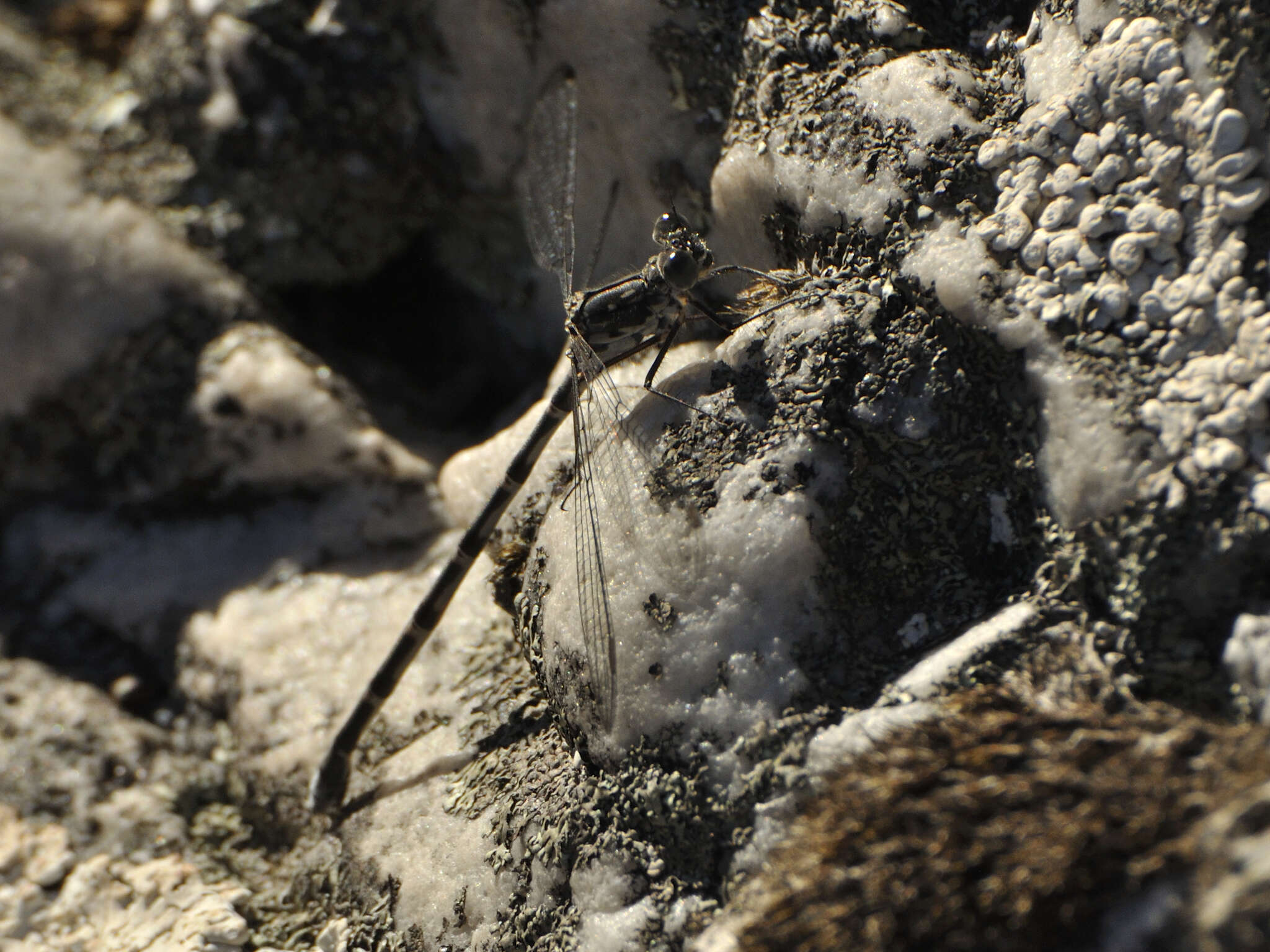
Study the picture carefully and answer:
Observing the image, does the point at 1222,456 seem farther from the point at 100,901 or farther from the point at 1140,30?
the point at 100,901

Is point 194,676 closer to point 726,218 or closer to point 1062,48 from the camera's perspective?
point 726,218

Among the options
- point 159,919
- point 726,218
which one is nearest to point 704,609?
point 726,218

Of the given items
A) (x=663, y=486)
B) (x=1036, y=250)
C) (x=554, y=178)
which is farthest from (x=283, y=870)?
(x=1036, y=250)

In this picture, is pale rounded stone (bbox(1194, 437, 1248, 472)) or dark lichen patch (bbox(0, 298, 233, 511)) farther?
dark lichen patch (bbox(0, 298, 233, 511))

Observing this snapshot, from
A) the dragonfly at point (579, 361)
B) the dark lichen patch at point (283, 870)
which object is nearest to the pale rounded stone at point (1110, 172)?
the dragonfly at point (579, 361)

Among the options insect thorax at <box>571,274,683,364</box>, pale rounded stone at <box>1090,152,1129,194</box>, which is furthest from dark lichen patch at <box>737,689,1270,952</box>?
insect thorax at <box>571,274,683,364</box>

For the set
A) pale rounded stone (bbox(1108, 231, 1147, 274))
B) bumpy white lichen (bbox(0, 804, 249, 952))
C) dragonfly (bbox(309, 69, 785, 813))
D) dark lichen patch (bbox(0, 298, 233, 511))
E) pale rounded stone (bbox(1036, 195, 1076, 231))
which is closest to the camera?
pale rounded stone (bbox(1108, 231, 1147, 274))

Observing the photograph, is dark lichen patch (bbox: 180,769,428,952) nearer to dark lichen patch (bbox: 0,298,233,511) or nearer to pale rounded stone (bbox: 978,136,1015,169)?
dark lichen patch (bbox: 0,298,233,511)
